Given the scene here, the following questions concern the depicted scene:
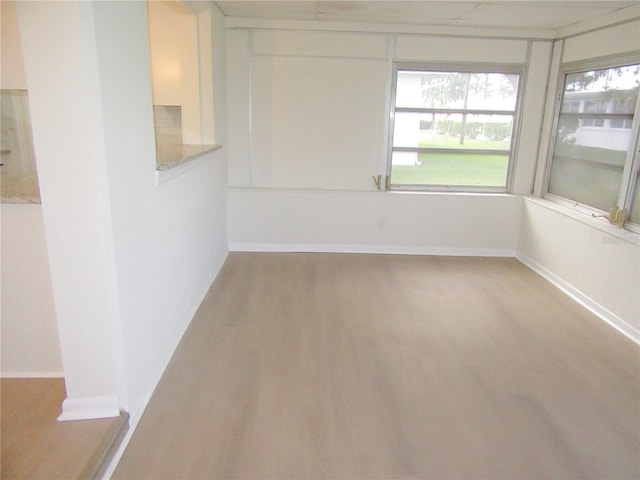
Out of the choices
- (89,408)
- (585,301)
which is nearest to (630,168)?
(585,301)

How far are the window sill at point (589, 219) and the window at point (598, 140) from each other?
106mm

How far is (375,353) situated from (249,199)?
8.22 ft

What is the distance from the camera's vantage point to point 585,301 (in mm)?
3693

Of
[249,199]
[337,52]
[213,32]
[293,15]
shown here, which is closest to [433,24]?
[337,52]

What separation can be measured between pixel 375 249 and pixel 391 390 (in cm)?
262

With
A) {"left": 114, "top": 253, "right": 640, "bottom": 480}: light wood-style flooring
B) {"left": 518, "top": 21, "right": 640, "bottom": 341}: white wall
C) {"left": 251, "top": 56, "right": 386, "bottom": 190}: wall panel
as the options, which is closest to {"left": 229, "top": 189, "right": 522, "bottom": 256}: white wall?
{"left": 251, "top": 56, "right": 386, "bottom": 190}: wall panel

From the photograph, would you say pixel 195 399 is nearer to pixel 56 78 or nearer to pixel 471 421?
→ pixel 471 421

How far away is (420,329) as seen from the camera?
321cm

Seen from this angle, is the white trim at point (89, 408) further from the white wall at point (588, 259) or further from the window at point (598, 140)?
the window at point (598, 140)

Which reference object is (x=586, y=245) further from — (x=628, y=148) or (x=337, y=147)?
(x=337, y=147)

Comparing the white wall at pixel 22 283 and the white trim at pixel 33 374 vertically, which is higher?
the white wall at pixel 22 283

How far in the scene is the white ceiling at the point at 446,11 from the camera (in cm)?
346

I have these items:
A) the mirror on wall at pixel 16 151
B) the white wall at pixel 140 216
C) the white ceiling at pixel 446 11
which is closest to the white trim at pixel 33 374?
the white wall at pixel 140 216

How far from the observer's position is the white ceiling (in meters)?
3.46
